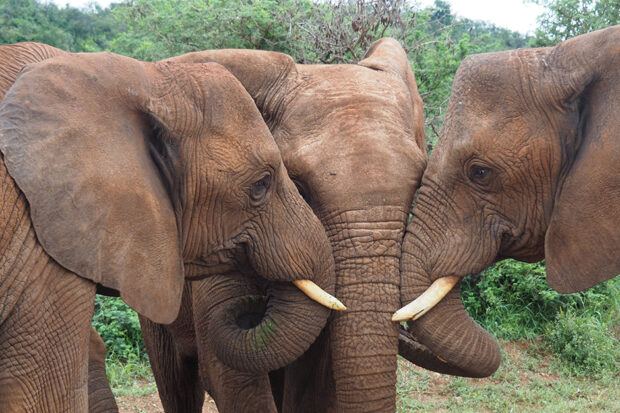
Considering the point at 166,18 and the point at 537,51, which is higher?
the point at 537,51

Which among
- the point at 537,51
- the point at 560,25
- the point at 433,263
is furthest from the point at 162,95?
the point at 560,25

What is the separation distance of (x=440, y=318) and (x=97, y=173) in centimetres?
160

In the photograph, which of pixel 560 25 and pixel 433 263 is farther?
pixel 560 25

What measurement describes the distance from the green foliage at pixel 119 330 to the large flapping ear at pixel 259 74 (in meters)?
2.80

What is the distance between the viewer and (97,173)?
2906 mm

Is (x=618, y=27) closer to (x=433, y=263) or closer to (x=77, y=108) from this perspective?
(x=433, y=263)

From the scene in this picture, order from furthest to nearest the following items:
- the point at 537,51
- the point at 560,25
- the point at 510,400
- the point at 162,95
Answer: the point at 560,25, the point at 510,400, the point at 537,51, the point at 162,95

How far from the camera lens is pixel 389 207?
12.5 feet

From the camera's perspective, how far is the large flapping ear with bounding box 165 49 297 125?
13.6 ft

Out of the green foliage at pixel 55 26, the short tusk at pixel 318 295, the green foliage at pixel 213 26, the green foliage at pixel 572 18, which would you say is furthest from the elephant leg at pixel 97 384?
the green foliage at pixel 55 26

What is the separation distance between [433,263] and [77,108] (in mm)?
1635

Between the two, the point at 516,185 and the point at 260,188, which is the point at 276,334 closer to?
the point at 260,188

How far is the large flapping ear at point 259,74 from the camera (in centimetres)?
414

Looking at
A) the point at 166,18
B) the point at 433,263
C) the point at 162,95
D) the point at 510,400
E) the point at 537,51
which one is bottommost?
the point at 510,400
